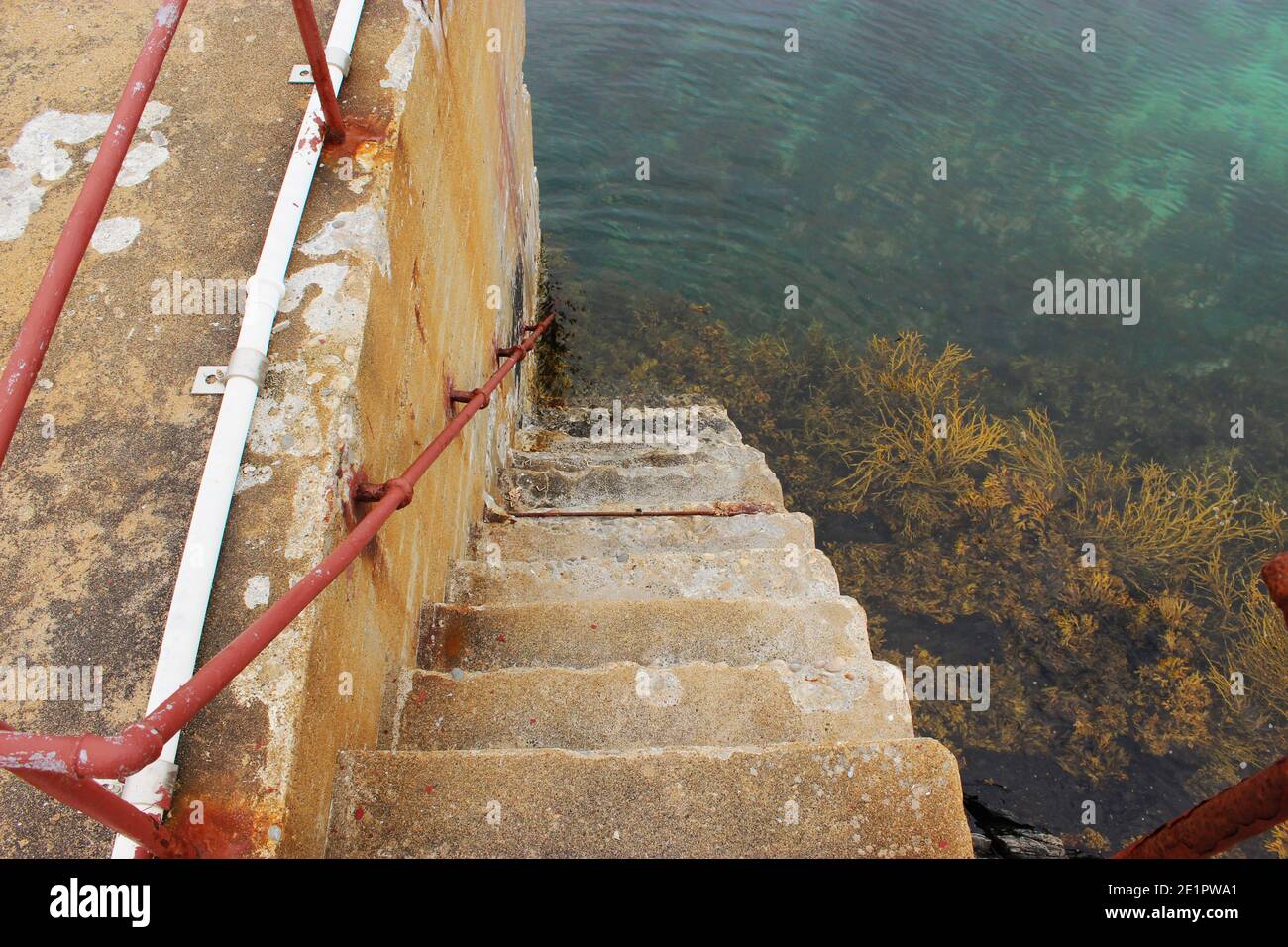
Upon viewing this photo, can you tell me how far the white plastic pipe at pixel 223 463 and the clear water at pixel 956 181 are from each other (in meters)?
5.25

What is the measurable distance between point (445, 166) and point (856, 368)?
4.99m

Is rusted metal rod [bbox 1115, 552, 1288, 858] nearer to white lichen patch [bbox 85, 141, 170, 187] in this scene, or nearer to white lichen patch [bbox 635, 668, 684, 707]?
white lichen patch [bbox 635, 668, 684, 707]

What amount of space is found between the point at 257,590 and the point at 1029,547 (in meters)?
5.83

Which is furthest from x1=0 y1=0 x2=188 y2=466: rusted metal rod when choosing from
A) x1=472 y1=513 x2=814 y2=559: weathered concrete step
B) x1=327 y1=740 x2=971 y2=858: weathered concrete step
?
x1=472 y1=513 x2=814 y2=559: weathered concrete step

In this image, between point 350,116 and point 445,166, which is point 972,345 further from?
point 350,116

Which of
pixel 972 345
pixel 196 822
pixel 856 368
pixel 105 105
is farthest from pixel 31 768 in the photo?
pixel 972 345

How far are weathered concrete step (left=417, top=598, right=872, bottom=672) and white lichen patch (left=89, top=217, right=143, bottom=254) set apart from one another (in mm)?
1551

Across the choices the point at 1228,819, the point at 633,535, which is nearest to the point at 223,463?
the point at 1228,819

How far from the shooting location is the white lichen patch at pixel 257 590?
200 cm

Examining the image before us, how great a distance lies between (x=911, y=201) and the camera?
30.9 ft

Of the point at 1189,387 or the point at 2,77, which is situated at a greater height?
the point at 2,77

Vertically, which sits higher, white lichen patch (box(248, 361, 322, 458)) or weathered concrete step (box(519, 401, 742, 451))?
white lichen patch (box(248, 361, 322, 458))

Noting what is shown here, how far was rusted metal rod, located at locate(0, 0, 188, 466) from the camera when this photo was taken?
60.3 inches
